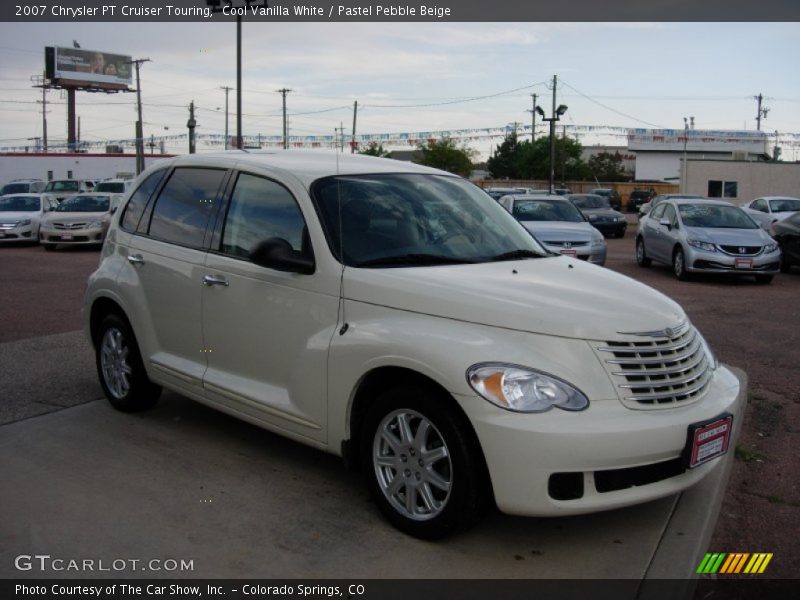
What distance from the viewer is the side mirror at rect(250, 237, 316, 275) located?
4598mm

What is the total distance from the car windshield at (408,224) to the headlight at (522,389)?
101 centimetres

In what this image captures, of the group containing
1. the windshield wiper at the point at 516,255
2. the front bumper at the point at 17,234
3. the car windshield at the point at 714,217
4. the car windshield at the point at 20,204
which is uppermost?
the windshield wiper at the point at 516,255

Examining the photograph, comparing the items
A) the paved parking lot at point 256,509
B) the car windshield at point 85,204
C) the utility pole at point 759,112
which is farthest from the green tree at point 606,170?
the paved parking lot at point 256,509

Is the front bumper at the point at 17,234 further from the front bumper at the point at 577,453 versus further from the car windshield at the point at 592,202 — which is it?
the front bumper at the point at 577,453

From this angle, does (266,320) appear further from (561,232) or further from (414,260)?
(561,232)

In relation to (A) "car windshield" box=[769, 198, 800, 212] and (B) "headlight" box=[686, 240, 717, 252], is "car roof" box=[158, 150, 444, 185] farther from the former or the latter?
(A) "car windshield" box=[769, 198, 800, 212]

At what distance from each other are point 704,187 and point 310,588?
150ft

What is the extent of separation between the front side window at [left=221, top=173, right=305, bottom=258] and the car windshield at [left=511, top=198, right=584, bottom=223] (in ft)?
38.7

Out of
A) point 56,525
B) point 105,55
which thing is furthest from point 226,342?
point 105,55

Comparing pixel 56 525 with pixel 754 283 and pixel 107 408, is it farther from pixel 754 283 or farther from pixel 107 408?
pixel 754 283

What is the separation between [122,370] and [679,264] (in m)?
12.0

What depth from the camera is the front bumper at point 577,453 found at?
372 centimetres

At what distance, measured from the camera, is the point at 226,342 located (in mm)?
5141

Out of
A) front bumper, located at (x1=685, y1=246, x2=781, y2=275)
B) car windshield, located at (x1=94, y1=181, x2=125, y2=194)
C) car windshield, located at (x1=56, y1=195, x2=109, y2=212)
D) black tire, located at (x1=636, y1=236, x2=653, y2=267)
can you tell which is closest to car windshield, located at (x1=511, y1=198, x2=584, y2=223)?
black tire, located at (x1=636, y1=236, x2=653, y2=267)
